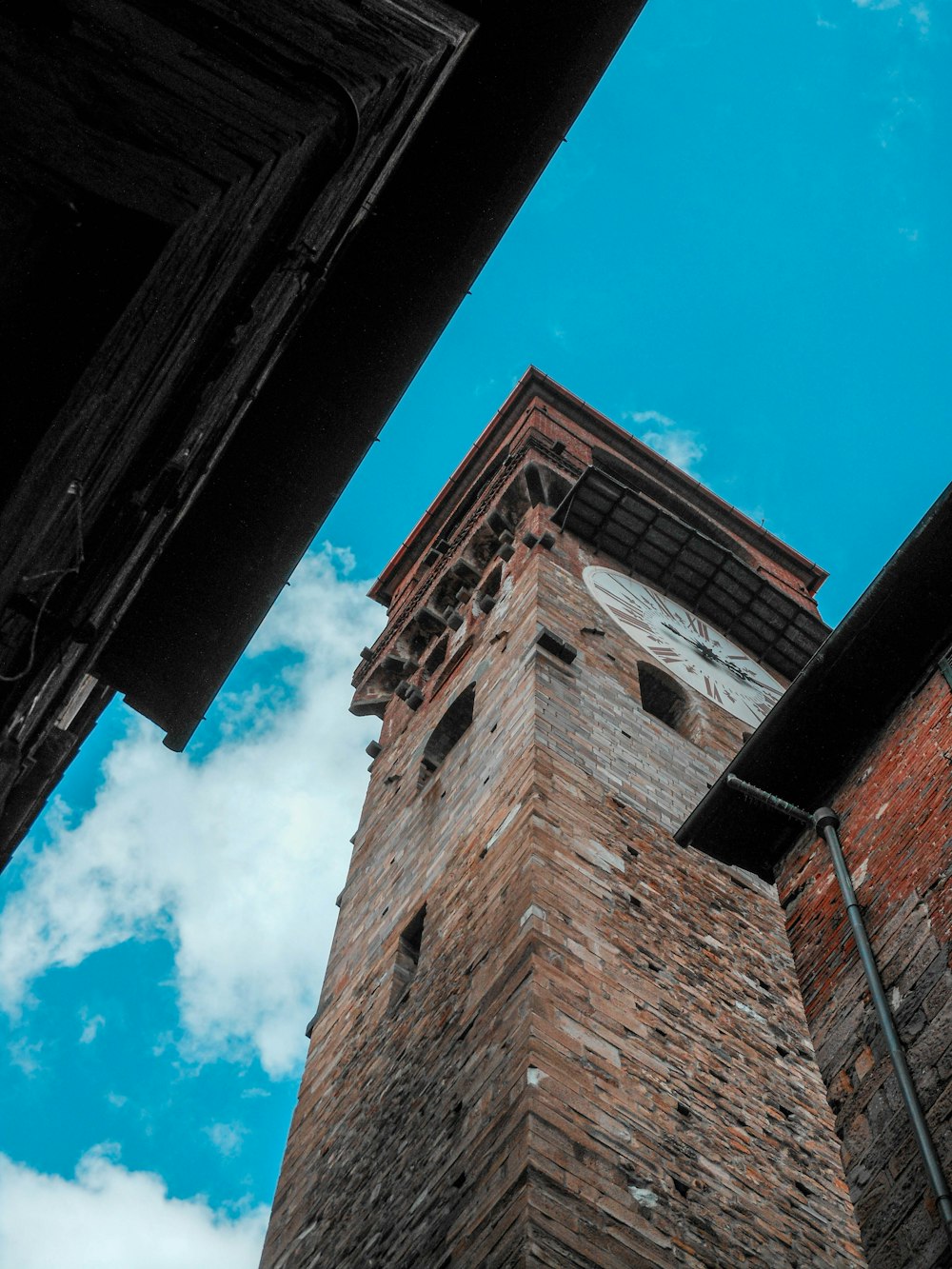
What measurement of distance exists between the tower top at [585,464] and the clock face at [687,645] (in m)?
3.84

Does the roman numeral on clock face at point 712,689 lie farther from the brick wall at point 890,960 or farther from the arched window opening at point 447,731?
the brick wall at point 890,960

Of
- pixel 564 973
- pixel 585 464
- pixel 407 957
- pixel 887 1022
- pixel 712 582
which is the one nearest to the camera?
pixel 887 1022

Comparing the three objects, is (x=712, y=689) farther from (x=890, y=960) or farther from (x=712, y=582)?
(x=890, y=960)

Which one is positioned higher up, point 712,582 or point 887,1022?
point 712,582

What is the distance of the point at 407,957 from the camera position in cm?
1038

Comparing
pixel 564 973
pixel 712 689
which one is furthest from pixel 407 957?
pixel 712 689

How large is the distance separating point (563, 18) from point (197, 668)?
8.80 feet

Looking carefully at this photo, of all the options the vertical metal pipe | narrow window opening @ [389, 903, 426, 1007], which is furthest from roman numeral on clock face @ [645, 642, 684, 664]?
the vertical metal pipe

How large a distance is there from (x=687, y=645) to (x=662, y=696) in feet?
5.11

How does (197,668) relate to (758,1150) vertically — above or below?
above

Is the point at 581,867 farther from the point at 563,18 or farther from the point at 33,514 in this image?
the point at 33,514

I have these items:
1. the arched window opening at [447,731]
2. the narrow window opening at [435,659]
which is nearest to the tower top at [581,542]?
the narrow window opening at [435,659]

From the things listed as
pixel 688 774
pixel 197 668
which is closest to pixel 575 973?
pixel 197 668

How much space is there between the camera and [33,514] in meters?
2.81
